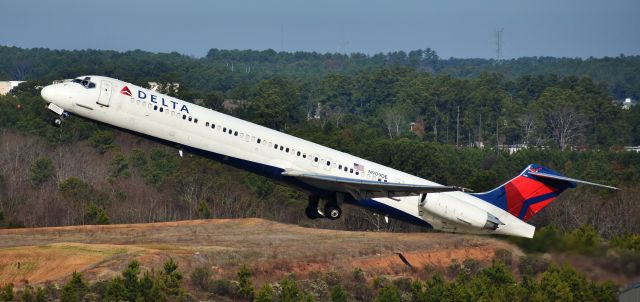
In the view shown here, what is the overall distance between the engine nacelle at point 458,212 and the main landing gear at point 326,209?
4.15 m

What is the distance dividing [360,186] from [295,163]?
3186 millimetres

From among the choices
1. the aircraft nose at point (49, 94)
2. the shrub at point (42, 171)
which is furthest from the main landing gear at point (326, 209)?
the shrub at point (42, 171)

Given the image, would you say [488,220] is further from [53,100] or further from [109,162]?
[109,162]

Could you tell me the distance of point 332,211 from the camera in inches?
2330

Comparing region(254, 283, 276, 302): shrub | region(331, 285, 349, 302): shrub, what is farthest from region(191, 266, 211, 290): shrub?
region(331, 285, 349, 302): shrub

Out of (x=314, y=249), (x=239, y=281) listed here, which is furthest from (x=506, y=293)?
(x=314, y=249)

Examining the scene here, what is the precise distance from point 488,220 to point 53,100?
2137 centimetres

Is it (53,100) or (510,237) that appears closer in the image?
(53,100)

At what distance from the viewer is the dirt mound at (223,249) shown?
223 ft

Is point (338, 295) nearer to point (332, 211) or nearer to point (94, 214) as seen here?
point (332, 211)

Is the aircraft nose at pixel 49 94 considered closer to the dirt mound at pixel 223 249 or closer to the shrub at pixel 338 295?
the dirt mound at pixel 223 249

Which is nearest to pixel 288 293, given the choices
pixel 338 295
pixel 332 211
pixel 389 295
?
pixel 338 295

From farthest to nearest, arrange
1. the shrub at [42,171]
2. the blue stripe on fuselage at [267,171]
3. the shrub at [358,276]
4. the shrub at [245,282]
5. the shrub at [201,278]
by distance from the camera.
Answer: the shrub at [42,171] → the shrub at [358,276] → the shrub at [201,278] → the shrub at [245,282] → the blue stripe on fuselage at [267,171]

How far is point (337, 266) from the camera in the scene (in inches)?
3054
